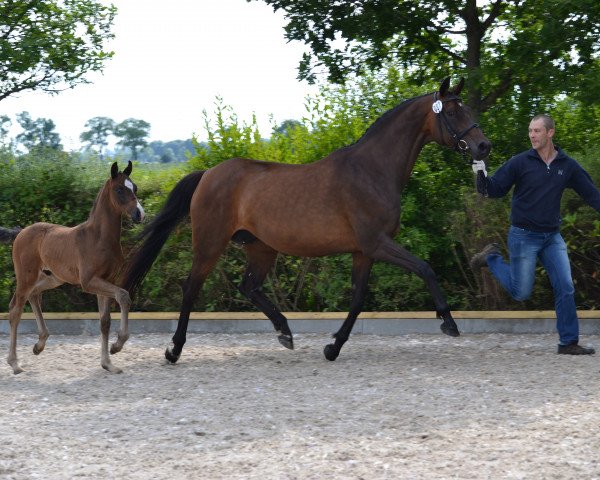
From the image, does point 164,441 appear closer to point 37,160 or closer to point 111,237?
point 111,237

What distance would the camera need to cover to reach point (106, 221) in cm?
845

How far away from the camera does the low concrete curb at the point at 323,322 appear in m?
10.1

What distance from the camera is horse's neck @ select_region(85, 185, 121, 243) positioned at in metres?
8.41

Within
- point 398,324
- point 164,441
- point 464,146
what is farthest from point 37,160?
point 164,441

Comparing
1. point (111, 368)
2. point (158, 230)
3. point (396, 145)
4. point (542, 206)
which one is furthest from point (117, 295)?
point (542, 206)

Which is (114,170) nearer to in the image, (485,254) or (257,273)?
(257,273)

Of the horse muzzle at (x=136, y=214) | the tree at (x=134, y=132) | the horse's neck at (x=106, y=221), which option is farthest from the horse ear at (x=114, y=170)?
the tree at (x=134, y=132)

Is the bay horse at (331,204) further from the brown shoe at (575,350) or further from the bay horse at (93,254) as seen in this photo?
the brown shoe at (575,350)

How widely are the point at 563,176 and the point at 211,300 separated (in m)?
4.72

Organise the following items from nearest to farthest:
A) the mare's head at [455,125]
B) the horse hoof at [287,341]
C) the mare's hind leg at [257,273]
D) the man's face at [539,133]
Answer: the mare's head at [455,125] → the man's face at [539,133] → the horse hoof at [287,341] → the mare's hind leg at [257,273]

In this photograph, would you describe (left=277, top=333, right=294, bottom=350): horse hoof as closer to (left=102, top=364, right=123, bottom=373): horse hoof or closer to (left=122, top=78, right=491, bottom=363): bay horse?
(left=122, top=78, right=491, bottom=363): bay horse

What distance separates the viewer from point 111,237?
8414 mm

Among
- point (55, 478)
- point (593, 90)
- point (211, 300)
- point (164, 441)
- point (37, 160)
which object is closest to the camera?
point (55, 478)

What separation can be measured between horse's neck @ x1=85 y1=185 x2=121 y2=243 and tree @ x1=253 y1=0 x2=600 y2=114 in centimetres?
375
